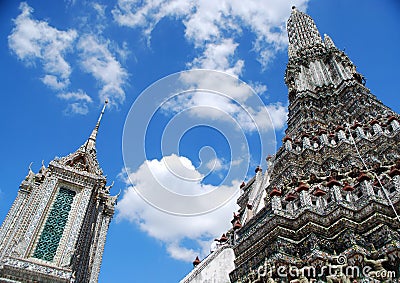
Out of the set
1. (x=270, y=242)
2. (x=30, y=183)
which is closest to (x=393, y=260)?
(x=270, y=242)

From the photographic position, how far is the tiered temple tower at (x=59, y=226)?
1686cm

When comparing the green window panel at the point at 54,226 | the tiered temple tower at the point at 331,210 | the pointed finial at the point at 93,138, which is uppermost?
the pointed finial at the point at 93,138

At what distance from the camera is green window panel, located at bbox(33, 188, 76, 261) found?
705 inches

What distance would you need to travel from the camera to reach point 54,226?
19172mm

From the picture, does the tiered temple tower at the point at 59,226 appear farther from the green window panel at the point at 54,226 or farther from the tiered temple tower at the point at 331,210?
the tiered temple tower at the point at 331,210

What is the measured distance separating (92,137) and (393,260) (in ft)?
79.9

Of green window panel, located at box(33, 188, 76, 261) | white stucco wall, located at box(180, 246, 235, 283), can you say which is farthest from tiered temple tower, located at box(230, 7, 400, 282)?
green window panel, located at box(33, 188, 76, 261)

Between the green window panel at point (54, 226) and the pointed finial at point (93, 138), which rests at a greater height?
the pointed finial at point (93, 138)

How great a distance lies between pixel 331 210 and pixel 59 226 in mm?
14983

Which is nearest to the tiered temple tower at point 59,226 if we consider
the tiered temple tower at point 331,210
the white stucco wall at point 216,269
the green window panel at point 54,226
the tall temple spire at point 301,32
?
the green window panel at point 54,226

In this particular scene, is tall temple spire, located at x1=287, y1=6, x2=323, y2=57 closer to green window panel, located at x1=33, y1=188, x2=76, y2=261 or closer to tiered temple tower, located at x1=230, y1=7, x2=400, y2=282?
tiered temple tower, located at x1=230, y1=7, x2=400, y2=282

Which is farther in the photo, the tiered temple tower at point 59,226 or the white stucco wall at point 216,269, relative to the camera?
the tiered temple tower at point 59,226

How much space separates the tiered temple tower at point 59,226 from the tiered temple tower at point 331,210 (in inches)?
393

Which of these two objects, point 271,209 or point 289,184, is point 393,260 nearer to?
point 271,209
